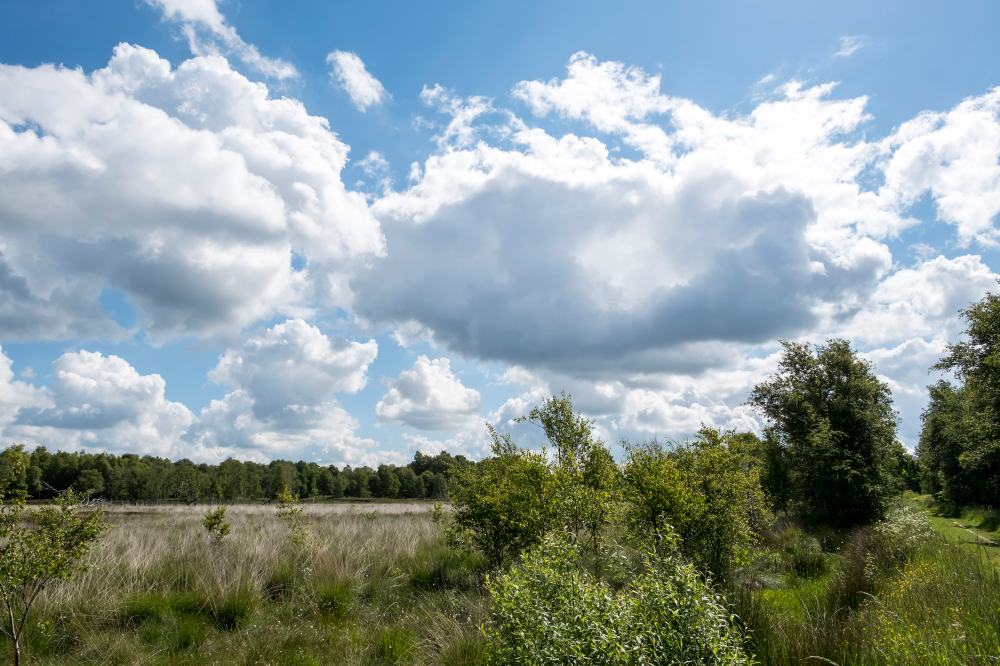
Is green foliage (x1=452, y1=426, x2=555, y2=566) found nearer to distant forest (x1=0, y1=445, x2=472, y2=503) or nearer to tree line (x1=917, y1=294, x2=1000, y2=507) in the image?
tree line (x1=917, y1=294, x2=1000, y2=507)

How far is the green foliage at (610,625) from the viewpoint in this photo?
4102 millimetres

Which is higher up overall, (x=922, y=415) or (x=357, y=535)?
(x=922, y=415)

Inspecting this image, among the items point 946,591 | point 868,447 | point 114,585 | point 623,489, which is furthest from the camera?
point 868,447

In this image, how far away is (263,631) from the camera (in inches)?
345

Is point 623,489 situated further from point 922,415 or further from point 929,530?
point 922,415

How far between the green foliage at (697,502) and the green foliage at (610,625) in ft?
19.3

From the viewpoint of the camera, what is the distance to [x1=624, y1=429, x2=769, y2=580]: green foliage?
10.4 m

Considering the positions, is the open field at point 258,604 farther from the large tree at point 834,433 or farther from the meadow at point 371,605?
the large tree at point 834,433

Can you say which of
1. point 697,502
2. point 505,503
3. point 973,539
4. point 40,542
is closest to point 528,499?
point 505,503

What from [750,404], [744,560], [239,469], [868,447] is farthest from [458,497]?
[239,469]

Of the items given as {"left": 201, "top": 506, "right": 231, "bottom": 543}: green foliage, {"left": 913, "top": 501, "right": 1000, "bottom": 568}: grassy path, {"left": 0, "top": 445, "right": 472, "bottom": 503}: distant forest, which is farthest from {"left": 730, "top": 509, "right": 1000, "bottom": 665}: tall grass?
{"left": 0, "top": 445, "right": 472, "bottom": 503}: distant forest

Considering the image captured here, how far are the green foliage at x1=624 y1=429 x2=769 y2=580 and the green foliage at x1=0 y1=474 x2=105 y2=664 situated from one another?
27.9ft

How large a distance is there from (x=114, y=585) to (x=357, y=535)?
646 centimetres

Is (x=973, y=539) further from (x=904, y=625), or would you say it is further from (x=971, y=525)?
(x=904, y=625)
